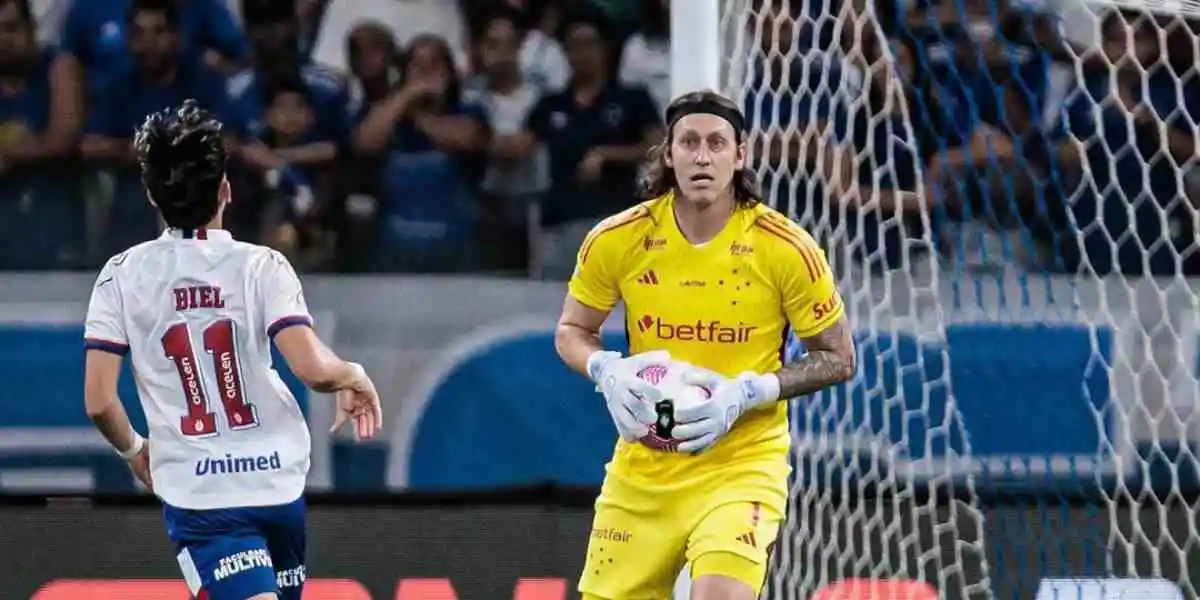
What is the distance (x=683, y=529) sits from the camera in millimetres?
4195

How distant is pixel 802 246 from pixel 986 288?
1.77 meters

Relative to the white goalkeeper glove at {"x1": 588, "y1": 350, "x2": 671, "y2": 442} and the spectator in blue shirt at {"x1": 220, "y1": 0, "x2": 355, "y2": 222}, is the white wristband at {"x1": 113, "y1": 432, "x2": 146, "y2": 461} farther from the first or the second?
the spectator in blue shirt at {"x1": 220, "y1": 0, "x2": 355, "y2": 222}

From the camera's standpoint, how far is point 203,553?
3.82m

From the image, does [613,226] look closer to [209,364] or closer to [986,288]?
[209,364]

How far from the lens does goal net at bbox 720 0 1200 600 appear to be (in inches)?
221

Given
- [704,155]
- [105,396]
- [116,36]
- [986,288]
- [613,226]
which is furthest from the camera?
[116,36]

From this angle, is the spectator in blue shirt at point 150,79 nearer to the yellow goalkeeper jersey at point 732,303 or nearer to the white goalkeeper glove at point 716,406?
the yellow goalkeeper jersey at point 732,303

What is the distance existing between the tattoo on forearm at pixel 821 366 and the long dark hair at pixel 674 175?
376 mm

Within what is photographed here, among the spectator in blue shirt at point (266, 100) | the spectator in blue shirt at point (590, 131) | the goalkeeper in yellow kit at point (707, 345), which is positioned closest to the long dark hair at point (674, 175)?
the goalkeeper in yellow kit at point (707, 345)

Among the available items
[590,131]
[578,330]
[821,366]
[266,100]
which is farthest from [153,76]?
[821,366]

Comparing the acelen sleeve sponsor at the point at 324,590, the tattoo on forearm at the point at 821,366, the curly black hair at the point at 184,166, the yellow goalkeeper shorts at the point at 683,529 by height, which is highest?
the curly black hair at the point at 184,166

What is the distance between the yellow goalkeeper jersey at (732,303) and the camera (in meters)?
4.22

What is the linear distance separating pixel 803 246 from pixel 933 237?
170cm

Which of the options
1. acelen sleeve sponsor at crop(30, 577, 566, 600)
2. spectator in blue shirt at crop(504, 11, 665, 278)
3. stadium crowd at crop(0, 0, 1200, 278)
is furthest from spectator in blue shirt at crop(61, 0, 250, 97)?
acelen sleeve sponsor at crop(30, 577, 566, 600)
